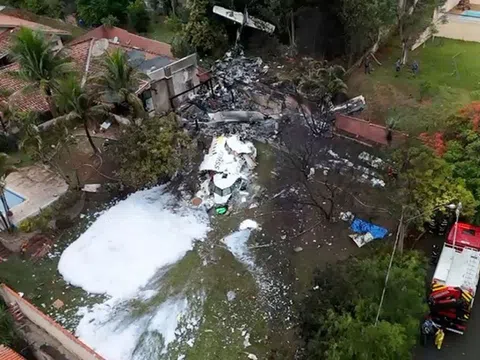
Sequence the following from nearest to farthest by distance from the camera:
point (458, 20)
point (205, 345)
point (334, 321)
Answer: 1. point (334, 321)
2. point (205, 345)
3. point (458, 20)

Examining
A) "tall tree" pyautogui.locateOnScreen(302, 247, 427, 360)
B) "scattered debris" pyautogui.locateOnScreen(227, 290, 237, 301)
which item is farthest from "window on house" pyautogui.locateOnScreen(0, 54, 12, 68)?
"tall tree" pyautogui.locateOnScreen(302, 247, 427, 360)

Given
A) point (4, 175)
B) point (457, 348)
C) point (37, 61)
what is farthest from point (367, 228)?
point (37, 61)

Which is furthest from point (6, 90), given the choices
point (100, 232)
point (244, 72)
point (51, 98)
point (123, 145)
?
point (244, 72)

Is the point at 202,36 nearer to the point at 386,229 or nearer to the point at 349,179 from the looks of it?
the point at 349,179

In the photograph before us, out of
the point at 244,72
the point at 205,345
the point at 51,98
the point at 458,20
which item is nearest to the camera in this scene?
the point at 205,345

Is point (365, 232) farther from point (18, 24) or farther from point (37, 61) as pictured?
point (18, 24)
